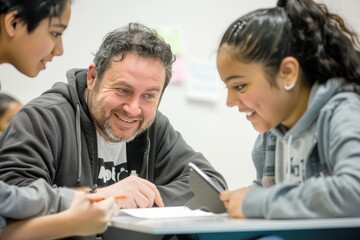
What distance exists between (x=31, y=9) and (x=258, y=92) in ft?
1.53

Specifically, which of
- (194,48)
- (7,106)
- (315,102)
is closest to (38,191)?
(315,102)

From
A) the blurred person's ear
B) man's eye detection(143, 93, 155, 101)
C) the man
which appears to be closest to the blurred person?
the man

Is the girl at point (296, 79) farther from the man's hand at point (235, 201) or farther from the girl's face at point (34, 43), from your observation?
the girl's face at point (34, 43)

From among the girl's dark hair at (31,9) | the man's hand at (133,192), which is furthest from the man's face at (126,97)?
the girl's dark hair at (31,9)

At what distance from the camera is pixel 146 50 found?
5.45 ft

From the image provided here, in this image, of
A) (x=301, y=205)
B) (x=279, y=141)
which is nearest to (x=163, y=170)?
(x=279, y=141)

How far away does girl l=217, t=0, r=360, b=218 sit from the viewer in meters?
1.08

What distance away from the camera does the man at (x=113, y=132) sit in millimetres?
1460

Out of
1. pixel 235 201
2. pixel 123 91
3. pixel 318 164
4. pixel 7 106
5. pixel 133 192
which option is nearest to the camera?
pixel 235 201

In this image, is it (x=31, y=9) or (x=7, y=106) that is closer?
(x=31, y=9)

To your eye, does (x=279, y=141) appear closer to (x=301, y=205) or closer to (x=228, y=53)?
(x=228, y=53)

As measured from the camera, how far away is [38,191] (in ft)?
3.53

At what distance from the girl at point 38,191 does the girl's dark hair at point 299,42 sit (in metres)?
0.36

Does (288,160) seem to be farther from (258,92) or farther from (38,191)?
(38,191)
